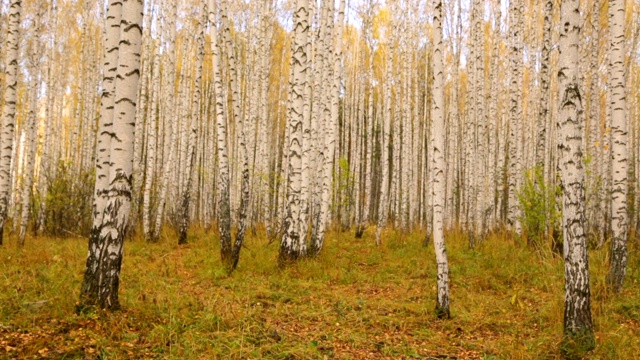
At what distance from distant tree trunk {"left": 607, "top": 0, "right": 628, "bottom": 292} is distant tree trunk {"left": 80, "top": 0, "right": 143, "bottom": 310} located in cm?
681

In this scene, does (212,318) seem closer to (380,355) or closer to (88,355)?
(88,355)

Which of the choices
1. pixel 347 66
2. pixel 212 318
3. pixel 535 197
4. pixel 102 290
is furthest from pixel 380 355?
pixel 347 66

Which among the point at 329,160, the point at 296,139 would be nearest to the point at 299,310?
the point at 296,139

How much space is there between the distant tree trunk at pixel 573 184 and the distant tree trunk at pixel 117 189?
4.65 m

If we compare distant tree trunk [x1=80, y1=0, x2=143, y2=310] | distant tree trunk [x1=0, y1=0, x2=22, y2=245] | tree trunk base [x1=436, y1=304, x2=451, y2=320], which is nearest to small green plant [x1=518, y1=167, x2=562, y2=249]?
tree trunk base [x1=436, y1=304, x2=451, y2=320]

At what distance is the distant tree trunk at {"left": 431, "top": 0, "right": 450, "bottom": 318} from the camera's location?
5363 mm

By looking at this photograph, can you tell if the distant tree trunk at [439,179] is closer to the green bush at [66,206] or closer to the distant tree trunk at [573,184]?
the distant tree trunk at [573,184]

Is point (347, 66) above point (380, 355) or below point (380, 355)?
above

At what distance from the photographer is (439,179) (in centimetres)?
535

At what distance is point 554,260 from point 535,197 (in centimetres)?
171

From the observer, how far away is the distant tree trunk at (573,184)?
407 centimetres

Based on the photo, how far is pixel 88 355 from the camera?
3584 mm

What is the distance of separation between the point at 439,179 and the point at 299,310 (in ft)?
8.54

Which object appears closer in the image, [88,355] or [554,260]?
[88,355]
